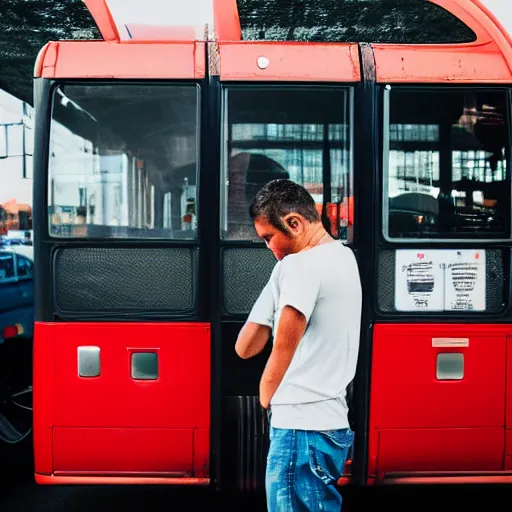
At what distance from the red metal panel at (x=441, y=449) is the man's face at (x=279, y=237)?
5.69 ft

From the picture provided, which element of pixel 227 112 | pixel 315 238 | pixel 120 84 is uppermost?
pixel 120 84

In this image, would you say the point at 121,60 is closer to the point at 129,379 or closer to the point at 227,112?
the point at 227,112

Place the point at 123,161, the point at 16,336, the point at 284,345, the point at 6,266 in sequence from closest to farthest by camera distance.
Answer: the point at 284,345, the point at 123,161, the point at 16,336, the point at 6,266

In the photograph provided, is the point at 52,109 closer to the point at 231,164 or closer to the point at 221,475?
the point at 231,164

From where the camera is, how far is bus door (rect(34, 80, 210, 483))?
367 cm

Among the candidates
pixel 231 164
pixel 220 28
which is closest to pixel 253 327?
pixel 231 164

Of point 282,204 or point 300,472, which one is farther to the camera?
point 282,204

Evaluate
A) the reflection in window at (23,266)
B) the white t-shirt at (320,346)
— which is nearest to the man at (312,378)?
the white t-shirt at (320,346)

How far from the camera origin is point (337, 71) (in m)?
3.70

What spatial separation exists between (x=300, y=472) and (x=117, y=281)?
1819 mm

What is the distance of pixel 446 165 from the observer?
3742 millimetres

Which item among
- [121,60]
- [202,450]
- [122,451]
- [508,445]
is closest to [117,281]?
[122,451]

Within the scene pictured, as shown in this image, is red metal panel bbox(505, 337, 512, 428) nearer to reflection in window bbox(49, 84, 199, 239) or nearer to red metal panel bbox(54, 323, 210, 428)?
red metal panel bbox(54, 323, 210, 428)

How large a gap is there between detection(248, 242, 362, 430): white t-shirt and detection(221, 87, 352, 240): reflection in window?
4.54ft
